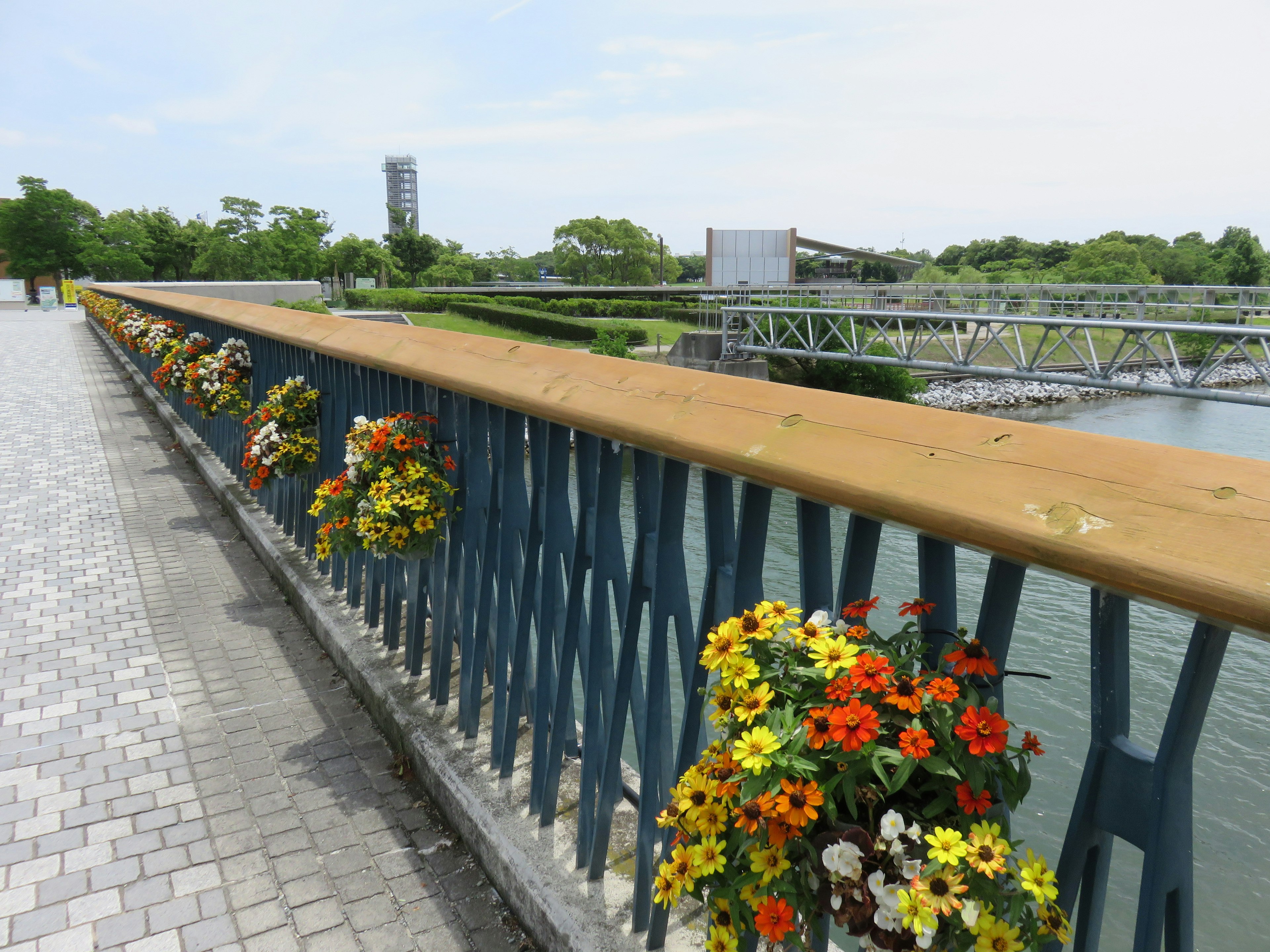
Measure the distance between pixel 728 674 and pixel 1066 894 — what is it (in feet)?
1.49

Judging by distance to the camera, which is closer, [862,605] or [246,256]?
[862,605]

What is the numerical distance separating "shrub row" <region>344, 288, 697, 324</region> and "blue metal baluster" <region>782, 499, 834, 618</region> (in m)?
36.1

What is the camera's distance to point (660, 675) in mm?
1679

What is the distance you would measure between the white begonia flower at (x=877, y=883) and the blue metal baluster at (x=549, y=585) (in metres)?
1.15

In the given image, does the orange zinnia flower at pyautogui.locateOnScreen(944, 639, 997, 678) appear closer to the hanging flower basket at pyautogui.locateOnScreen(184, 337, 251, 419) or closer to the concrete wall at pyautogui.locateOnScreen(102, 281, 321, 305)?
the hanging flower basket at pyautogui.locateOnScreen(184, 337, 251, 419)

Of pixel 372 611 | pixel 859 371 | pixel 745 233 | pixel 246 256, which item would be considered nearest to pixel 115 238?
pixel 246 256

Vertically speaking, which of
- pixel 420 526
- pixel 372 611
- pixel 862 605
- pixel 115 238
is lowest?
pixel 372 611

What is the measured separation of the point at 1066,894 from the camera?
1.00 m

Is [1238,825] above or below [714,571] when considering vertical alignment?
below

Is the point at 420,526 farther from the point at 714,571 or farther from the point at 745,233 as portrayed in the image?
the point at 745,233

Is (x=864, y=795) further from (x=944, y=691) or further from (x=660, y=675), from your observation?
(x=660, y=675)

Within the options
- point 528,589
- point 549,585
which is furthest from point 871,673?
point 528,589

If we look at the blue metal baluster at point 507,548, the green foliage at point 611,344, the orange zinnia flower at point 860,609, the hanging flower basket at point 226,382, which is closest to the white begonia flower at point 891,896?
the orange zinnia flower at point 860,609

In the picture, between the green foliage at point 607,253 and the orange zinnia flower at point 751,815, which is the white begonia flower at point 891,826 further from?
the green foliage at point 607,253
